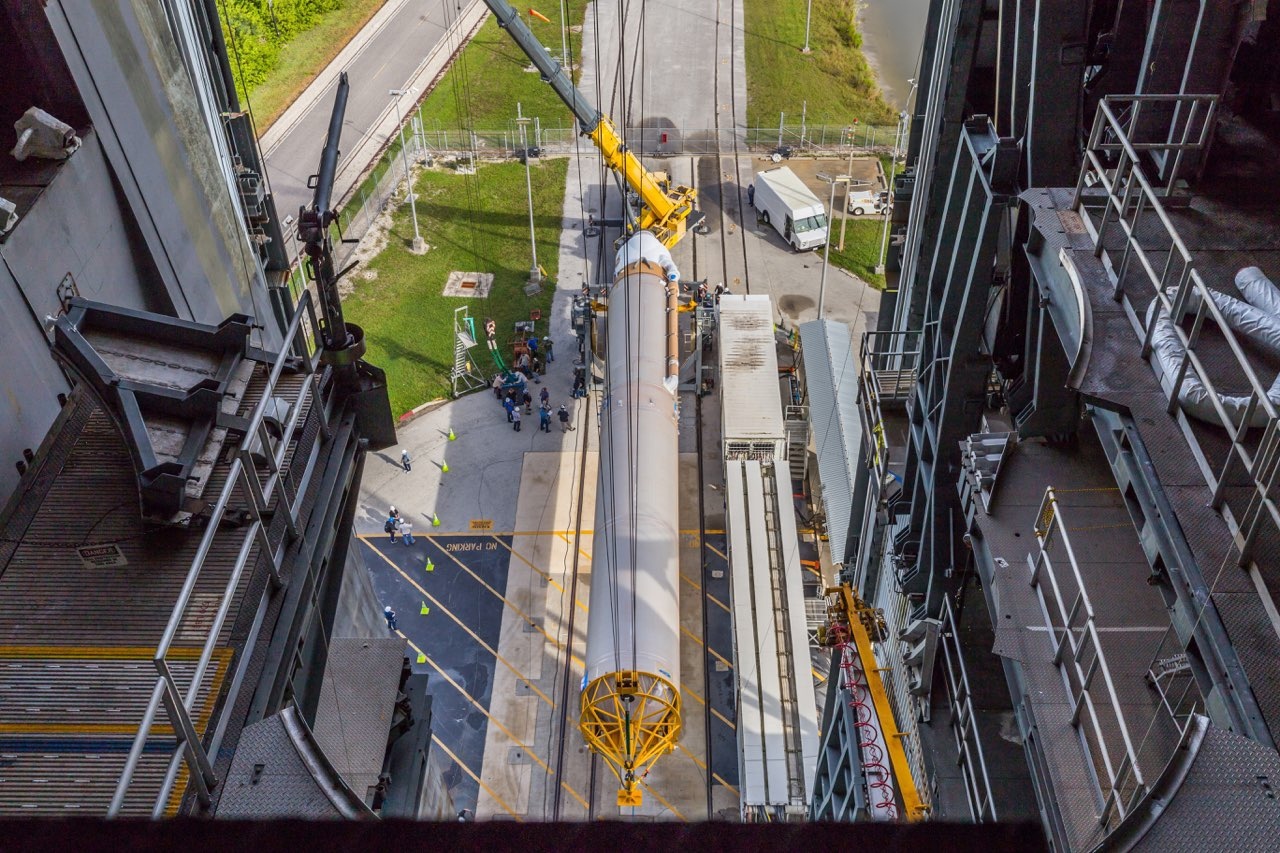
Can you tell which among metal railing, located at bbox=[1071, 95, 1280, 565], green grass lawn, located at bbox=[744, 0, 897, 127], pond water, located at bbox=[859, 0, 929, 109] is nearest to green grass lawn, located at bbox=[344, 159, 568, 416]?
green grass lawn, located at bbox=[744, 0, 897, 127]

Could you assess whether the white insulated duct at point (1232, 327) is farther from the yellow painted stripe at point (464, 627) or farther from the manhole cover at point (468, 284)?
the manhole cover at point (468, 284)


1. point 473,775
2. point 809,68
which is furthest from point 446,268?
point 809,68

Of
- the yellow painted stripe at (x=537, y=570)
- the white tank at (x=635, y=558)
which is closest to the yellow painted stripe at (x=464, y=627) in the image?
the yellow painted stripe at (x=537, y=570)

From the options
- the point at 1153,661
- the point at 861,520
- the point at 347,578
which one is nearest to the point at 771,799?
the point at 861,520

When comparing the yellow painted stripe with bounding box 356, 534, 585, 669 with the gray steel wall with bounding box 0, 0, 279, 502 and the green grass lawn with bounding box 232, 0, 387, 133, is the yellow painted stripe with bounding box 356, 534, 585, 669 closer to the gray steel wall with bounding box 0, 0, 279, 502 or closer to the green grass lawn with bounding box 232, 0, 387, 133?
the gray steel wall with bounding box 0, 0, 279, 502

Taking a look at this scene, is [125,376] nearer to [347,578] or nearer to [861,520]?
[347,578]

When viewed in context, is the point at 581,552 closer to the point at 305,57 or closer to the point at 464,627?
the point at 464,627
